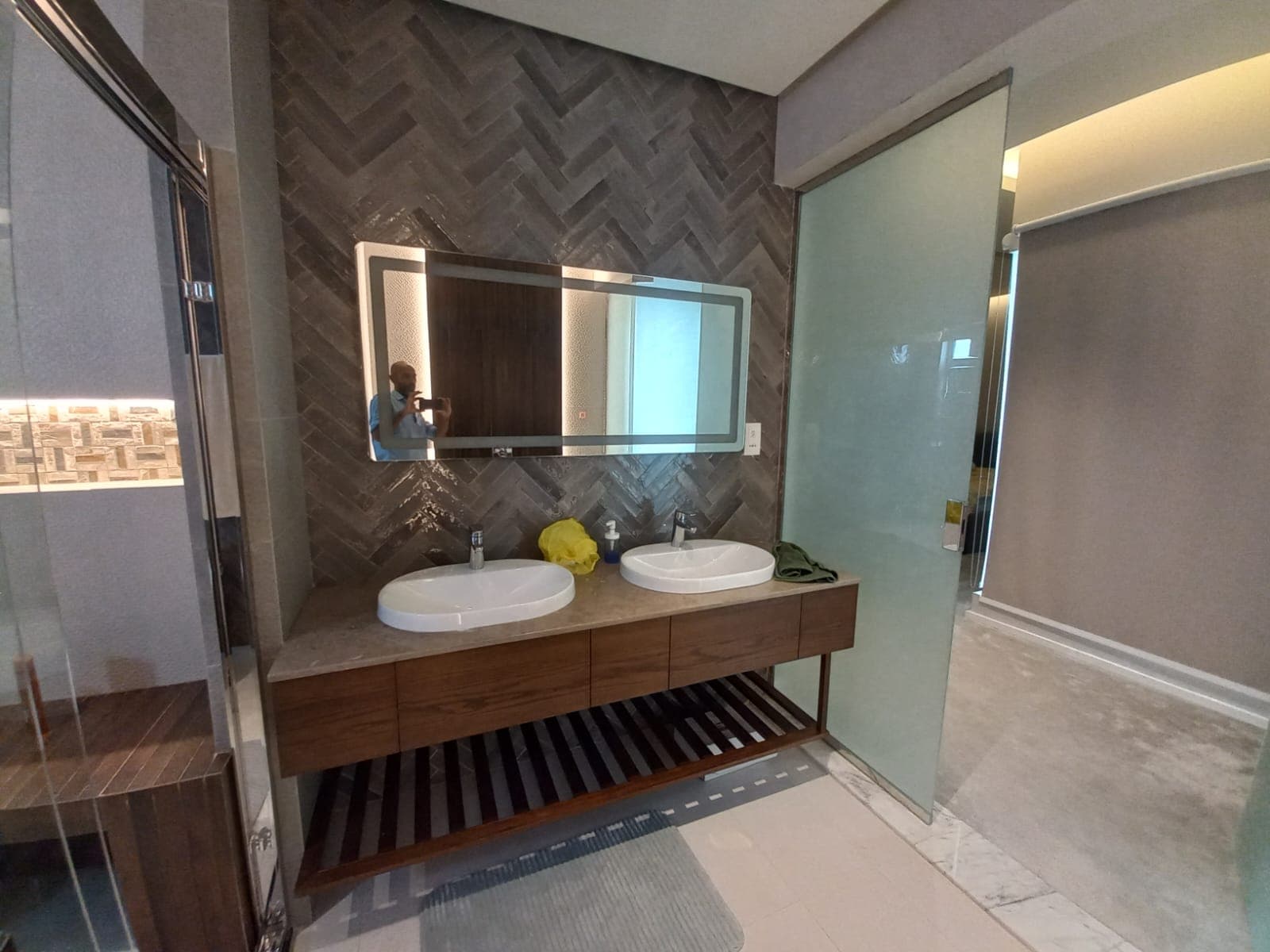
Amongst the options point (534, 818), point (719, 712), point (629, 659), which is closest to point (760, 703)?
point (719, 712)

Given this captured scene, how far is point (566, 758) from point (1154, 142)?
13.6ft

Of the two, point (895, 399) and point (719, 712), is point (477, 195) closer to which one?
point (895, 399)

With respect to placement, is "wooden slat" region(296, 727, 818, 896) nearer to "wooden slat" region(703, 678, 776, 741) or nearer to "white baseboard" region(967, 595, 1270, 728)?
"wooden slat" region(703, 678, 776, 741)

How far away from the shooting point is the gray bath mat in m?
1.27

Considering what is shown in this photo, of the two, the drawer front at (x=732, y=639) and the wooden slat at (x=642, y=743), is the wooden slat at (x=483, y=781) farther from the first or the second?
the drawer front at (x=732, y=639)

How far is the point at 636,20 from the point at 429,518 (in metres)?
1.78

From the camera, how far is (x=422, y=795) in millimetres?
1567

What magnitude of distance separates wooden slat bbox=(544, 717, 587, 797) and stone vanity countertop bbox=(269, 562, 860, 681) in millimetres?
638

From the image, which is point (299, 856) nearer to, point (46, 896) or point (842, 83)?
point (46, 896)

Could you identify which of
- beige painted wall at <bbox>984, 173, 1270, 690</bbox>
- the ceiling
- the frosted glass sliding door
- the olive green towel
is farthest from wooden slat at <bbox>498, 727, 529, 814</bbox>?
beige painted wall at <bbox>984, 173, 1270, 690</bbox>

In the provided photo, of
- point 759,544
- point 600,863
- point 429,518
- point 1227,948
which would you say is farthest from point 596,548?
point 1227,948

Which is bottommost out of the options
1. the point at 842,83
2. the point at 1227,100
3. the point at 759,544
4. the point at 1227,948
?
the point at 1227,948

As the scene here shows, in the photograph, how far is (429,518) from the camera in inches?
64.7

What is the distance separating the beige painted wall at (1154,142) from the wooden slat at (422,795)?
3.71 m
